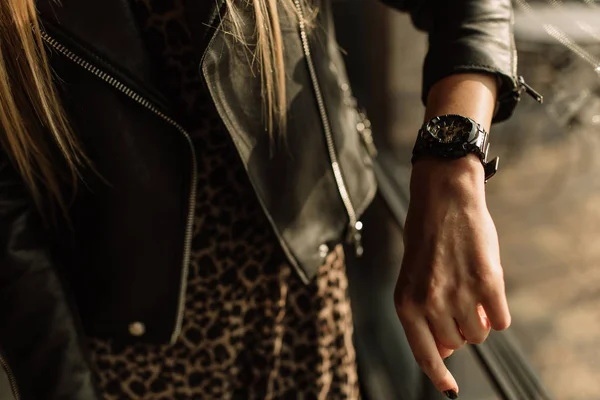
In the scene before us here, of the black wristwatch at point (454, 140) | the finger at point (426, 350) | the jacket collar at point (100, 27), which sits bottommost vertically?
the finger at point (426, 350)

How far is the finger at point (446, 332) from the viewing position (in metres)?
0.48

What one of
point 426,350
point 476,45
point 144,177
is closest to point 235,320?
point 144,177

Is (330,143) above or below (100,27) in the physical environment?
below

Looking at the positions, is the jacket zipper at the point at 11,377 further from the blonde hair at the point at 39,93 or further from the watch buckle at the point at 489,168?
the watch buckle at the point at 489,168

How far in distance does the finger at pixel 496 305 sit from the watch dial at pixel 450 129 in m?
0.14

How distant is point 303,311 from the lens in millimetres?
827

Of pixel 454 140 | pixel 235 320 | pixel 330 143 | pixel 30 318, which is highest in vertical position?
pixel 454 140

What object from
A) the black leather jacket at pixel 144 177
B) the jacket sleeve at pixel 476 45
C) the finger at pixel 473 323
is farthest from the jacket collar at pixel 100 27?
the finger at pixel 473 323

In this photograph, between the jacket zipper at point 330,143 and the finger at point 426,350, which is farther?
the jacket zipper at point 330,143

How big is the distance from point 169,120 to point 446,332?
41 cm

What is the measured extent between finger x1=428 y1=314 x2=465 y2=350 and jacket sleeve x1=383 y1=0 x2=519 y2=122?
0.25 meters

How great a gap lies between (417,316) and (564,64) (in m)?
0.38

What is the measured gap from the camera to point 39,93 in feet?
2.04

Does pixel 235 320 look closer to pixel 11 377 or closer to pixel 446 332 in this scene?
pixel 11 377
